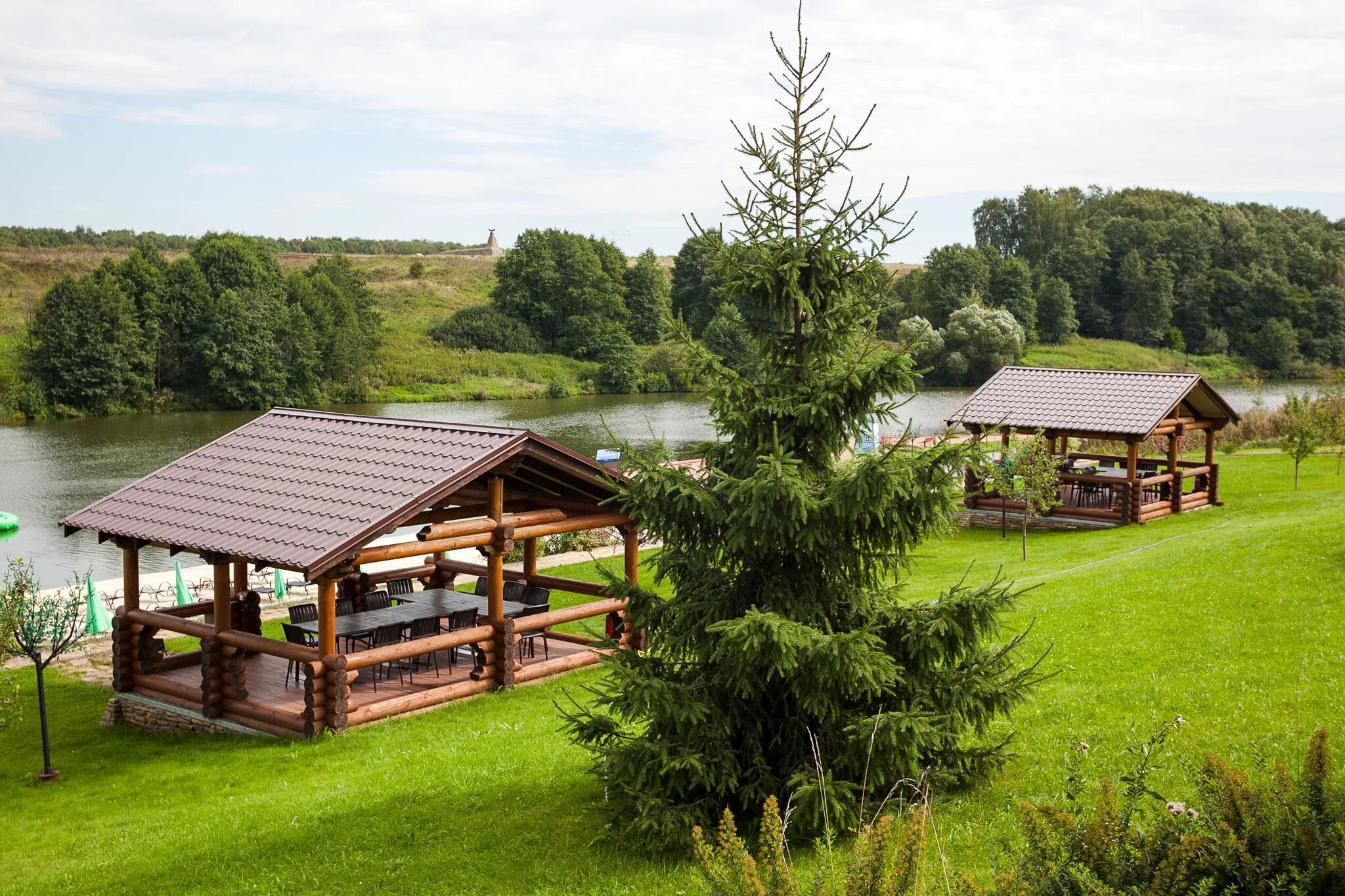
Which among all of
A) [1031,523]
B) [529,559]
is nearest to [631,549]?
[529,559]

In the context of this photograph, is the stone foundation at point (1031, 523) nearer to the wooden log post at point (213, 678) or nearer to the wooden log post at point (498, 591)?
the wooden log post at point (498, 591)

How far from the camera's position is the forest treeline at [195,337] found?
183 feet

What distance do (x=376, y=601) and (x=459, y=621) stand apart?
56.8 inches

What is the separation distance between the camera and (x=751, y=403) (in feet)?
25.0

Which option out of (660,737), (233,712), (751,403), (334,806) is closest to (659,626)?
(660,737)

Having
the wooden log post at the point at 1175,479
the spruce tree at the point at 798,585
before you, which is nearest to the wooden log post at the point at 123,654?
the spruce tree at the point at 798,585

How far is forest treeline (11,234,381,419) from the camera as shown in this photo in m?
55.7

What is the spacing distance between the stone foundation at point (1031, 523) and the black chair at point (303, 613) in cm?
1425

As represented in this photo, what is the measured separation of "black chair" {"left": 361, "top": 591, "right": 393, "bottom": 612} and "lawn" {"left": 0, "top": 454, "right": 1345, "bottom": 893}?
261 cm

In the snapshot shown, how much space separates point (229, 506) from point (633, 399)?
56.1 m

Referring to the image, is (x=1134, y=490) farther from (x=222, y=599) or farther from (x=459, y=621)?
(x=222, y=599)

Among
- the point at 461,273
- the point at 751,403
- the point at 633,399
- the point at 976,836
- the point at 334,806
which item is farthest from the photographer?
the point at 461,273

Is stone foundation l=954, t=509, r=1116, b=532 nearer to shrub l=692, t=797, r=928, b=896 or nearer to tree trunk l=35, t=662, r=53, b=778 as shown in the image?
tree trunk l=35, t=662, r=53, b=778

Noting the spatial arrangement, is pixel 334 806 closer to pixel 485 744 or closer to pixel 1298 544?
pixel 485 744
